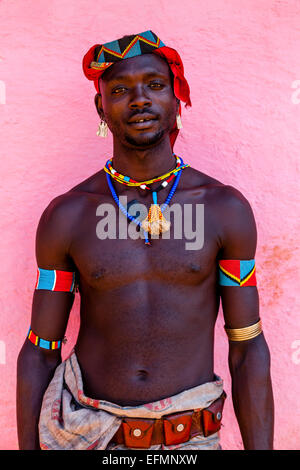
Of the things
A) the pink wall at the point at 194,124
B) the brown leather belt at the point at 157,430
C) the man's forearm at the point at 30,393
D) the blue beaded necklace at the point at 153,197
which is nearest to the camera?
the brown leather belt at the point at 157,430

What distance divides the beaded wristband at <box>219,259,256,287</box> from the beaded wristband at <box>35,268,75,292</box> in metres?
0.69

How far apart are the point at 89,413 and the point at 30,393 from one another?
0.33m

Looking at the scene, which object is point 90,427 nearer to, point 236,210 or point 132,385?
point 132,385

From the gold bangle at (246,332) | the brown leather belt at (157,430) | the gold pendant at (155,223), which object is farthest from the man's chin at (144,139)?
the brown leather belt at (157,430)

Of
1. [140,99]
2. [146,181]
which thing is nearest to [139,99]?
[140,99]

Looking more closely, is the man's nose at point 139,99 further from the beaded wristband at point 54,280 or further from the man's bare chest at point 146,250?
the beaded wristband at point 54,280

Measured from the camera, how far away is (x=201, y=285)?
238 centimetres

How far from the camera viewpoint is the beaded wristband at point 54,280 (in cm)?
244

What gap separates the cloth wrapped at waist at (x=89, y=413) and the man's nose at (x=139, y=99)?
1.18 metres

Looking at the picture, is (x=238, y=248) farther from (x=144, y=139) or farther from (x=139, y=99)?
(x=139, y=99)

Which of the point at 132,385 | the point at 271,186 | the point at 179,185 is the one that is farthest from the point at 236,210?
the point at 132,385

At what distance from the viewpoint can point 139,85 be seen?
2312mm

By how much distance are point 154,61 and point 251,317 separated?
1.19 meters

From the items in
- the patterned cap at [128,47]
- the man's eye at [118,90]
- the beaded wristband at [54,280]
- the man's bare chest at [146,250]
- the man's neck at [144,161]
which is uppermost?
the patterned cap at [128,47]
